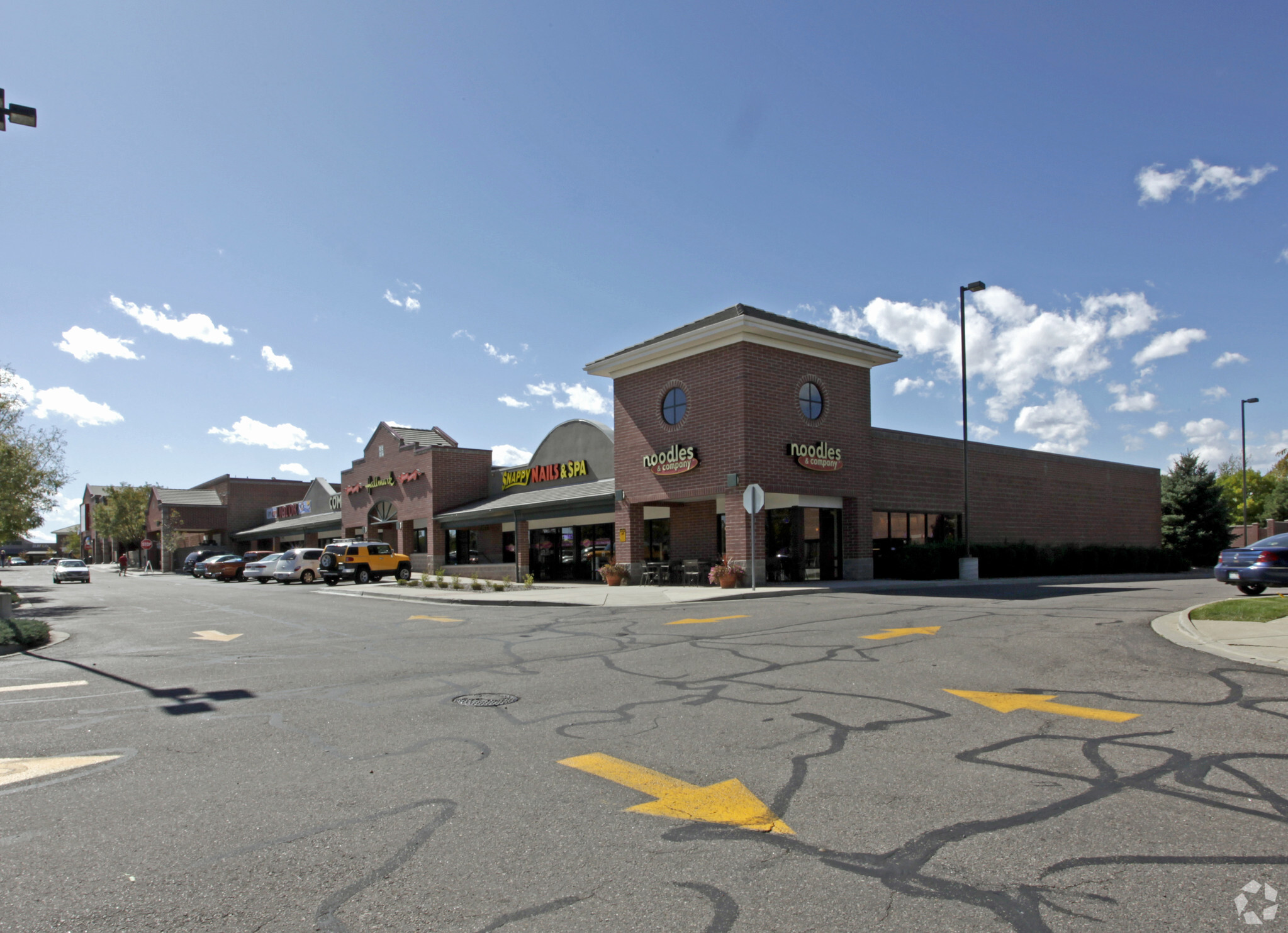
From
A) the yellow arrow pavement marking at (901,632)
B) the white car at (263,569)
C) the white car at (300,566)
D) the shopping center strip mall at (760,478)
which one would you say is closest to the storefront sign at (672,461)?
the shopping center strip mall at (760,478)

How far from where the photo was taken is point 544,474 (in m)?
35.3

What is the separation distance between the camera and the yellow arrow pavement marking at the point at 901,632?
11523mm

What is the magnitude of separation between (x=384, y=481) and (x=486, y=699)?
128ft

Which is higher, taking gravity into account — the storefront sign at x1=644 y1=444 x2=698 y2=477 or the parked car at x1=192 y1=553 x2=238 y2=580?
the storefront sign at x1=644 y1=444 x2=698 y2=477

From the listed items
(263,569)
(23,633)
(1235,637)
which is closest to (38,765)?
(23,633)

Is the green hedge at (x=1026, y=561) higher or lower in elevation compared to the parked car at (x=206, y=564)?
higher

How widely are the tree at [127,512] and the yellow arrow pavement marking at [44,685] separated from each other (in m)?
77.1

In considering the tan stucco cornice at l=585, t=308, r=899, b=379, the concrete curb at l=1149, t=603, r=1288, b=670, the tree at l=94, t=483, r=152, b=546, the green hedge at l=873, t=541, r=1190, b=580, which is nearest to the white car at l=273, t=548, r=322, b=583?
the tan stucco cornice at l=585, t=308, r=899, b=379

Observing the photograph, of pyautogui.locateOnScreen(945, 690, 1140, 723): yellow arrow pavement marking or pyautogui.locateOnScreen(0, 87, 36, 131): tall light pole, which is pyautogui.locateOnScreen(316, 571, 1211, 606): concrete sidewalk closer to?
pyautogui.locateOnScreen(945, 690, 1140, 723): yellow arrow pavement marking

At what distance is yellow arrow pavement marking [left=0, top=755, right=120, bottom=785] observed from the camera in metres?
5.64

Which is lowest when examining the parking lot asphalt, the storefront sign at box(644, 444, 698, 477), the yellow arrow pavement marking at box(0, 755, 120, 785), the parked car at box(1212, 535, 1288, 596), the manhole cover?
the yellow arrow pavement marking at box(0, 755, 120, 785)

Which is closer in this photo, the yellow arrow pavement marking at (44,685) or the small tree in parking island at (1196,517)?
the yellow arrow pavement marking at (44,685)

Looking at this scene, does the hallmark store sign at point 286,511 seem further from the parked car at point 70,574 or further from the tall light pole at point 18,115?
the tall light pole at point 18,115

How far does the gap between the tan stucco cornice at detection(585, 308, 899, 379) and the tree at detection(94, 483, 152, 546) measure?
222ft
